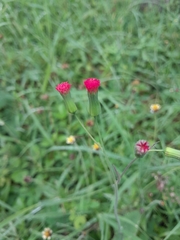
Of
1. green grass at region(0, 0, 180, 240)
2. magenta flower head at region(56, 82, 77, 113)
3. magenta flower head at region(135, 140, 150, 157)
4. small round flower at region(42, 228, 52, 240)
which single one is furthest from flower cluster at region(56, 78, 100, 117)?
small round flower at region(42, 228, 52, 240)

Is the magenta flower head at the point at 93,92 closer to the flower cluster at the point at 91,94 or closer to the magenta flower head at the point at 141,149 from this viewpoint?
the flower cluster at the point at 91,94

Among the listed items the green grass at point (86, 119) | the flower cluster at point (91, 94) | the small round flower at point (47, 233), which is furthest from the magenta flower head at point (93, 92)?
the small round flower at point (47, 233)

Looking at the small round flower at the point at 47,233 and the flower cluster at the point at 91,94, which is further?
the small round flower at the point at 47,233

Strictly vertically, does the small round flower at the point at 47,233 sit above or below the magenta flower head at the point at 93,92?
below

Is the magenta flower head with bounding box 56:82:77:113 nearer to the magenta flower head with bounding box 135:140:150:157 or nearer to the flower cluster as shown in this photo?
the flower cluster

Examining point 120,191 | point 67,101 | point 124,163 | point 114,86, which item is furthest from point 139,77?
point 67,101

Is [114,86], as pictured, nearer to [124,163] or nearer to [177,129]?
[177,129]
